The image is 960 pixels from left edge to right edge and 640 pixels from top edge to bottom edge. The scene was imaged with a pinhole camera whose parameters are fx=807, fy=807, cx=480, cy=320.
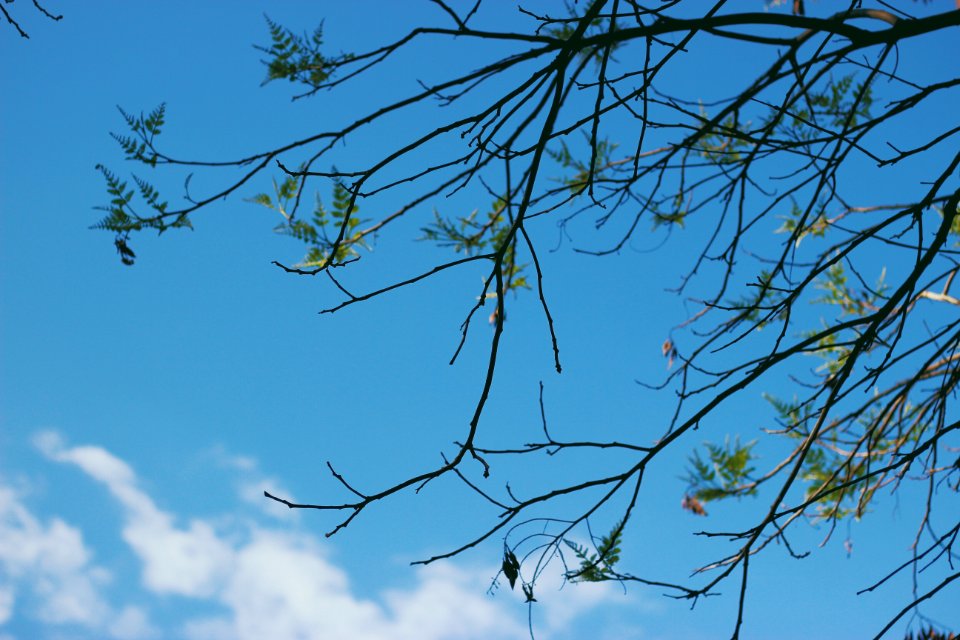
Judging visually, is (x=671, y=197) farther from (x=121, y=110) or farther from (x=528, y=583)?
(x=121, y=110)

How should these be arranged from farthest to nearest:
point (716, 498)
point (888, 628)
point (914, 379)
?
point (716, 498) < point (914, 379) < point (888, 628)

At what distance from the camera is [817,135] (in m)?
2.49

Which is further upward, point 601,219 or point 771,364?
point 601,219

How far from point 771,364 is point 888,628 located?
1.93 ft

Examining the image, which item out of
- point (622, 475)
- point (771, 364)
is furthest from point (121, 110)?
point (771, 364)

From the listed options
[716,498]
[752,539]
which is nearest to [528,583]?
[752,539]

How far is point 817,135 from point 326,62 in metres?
1.50

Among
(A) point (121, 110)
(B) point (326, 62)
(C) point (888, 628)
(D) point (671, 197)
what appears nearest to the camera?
(C) point (888, 628)

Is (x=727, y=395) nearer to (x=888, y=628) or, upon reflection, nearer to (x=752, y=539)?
(x=752, y=539)

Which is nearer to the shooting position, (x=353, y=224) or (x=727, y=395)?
(x=727, y=395)

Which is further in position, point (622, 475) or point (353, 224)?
point (353, 224)

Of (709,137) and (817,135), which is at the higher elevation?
(709,137)

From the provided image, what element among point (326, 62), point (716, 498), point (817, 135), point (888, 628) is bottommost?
point (888, 628)

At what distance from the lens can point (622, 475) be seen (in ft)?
5.49
